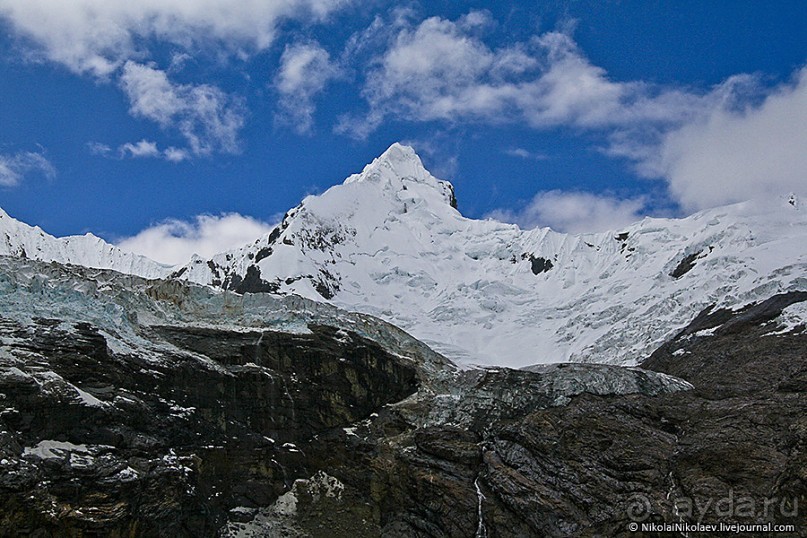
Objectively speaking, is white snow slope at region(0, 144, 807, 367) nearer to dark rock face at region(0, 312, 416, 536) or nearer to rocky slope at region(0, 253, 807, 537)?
rocky slope at region(0, 253, 807, 537)

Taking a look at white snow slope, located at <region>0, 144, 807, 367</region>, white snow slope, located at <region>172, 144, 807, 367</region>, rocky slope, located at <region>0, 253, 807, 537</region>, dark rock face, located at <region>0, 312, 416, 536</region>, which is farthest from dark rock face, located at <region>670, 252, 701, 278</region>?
dark rock face, located at <region>0, 312, 416, 536</region>

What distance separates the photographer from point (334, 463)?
191 feet

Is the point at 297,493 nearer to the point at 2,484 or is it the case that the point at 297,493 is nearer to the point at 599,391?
the point at 2,484

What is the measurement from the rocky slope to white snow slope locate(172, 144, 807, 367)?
5494 centimetres

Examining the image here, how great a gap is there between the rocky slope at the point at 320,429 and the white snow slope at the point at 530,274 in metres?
54.9

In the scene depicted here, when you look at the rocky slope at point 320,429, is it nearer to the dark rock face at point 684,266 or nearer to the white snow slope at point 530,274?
the white snow slope at point 530,274

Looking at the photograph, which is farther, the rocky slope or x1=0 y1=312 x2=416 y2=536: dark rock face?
the rocky slope

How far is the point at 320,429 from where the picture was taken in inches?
2372

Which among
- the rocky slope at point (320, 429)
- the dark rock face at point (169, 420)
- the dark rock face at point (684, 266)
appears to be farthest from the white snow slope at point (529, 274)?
the dark rock face at point (169, 420)

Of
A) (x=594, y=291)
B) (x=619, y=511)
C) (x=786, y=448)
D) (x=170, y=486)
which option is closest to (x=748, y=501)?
(x=786, y=448)

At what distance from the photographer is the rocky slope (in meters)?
44.8

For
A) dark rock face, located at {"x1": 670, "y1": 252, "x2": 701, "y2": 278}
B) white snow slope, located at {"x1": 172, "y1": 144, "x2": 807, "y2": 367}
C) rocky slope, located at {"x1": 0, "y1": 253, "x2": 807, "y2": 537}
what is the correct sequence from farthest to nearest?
dark rock face, located at {"x1": 670, "y1": 252, "x2": 701, "y2": 278} → white snow slope, located at {"x1": 172, "y1": 144, "x2": 807, "y2": 367} → rocky slope, located at {"x1": 0, "y1": 253, "x2": 807, "y2": 537}

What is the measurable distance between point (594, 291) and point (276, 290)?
65617 mm

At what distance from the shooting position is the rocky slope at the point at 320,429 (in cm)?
4484
